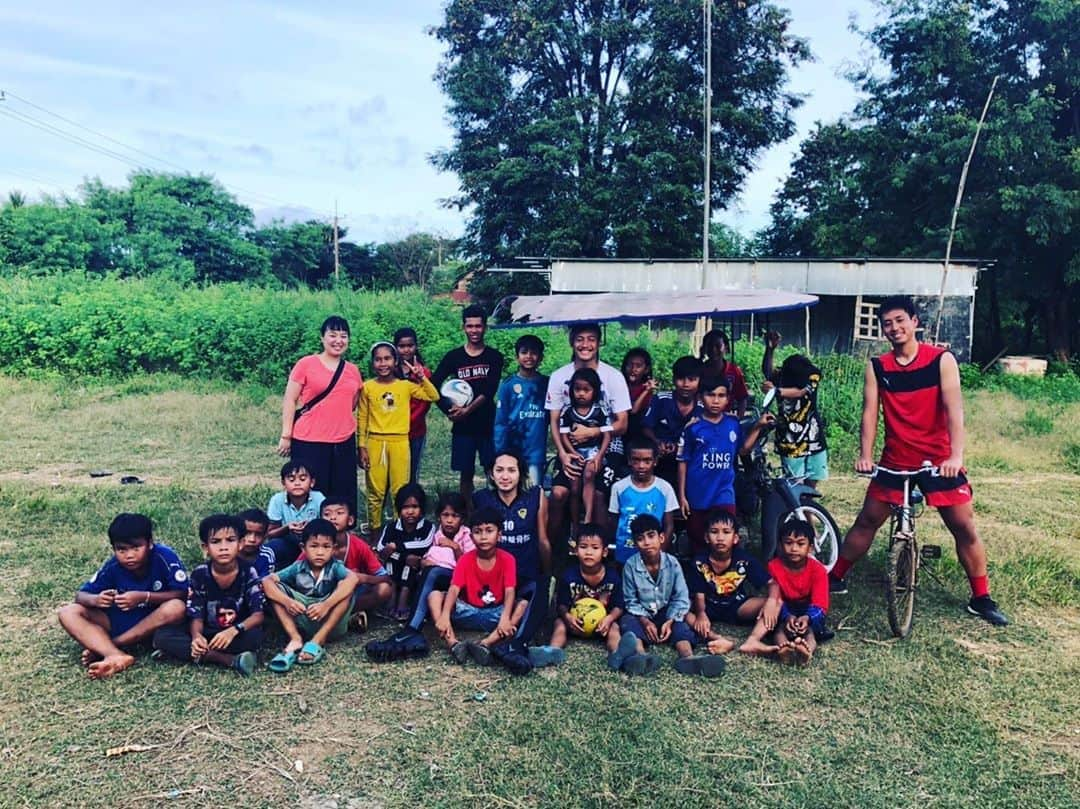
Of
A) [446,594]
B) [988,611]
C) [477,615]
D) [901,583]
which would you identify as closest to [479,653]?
[477,615]

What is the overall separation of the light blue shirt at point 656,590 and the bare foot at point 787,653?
55 centimetres

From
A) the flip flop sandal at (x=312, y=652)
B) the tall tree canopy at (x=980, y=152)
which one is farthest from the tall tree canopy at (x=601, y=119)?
the flip flop sandal at (x=312, y=652)

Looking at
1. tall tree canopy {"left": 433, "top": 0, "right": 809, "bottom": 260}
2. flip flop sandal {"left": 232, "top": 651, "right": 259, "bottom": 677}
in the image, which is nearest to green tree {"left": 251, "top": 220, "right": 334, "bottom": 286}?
tall tree canopy {"left": 433, "top": 0, "right": 809, "bottom": 260}

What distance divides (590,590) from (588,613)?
14cm

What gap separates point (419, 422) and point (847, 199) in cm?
2181

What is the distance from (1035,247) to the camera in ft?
70.2

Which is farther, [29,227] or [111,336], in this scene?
[29,227]

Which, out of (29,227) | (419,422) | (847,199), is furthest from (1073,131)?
(29,227)

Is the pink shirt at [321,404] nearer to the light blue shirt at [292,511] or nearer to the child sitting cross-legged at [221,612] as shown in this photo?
the light blue shirt at [292,511]

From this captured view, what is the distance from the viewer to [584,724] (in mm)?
3664

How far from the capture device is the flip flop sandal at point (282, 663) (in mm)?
4242

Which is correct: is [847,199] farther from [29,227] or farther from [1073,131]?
[29,227]

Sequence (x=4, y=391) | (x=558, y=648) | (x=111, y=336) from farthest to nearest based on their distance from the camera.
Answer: (x=111, y=336) → (x=4, y=391) → (x=558, y=648)

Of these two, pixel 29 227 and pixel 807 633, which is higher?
pixel 29 227
